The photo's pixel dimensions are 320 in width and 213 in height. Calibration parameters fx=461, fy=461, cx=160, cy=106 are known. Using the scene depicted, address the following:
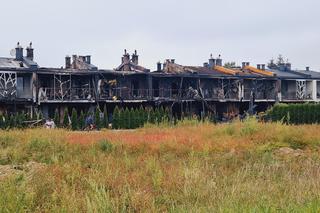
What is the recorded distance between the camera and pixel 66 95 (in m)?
41.4

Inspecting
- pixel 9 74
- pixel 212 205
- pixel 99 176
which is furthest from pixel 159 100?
pixel 212 205

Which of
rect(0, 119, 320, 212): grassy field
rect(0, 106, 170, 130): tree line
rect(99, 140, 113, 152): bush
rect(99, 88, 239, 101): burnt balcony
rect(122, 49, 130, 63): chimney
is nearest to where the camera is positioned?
rect(0, 119, 320, 212): grassy field

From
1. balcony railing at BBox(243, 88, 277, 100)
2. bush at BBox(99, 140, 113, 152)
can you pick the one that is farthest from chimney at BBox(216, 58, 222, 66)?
bush at BBox(99, 140, 113, 152)

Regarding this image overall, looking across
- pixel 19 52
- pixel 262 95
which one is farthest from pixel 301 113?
pixel 19 52

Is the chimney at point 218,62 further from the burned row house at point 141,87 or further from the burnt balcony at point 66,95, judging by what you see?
the burnt balcony at point 66,95

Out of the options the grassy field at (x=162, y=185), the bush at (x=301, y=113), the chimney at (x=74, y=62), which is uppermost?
the chimney at (x=74, y=62)

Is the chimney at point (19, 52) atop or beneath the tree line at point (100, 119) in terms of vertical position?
atop

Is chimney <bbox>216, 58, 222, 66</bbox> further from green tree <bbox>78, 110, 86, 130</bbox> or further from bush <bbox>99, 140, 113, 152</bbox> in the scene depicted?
bush <bbox>99, 140, 113, 152</bbox>

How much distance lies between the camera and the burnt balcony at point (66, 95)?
39.9 metres

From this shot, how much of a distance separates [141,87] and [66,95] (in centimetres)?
877

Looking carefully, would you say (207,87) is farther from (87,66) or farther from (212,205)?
(212,205)

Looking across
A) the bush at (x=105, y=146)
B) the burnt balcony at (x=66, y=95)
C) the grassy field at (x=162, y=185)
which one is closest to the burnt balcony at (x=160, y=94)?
the burnt balcony at (x=66, y=95)

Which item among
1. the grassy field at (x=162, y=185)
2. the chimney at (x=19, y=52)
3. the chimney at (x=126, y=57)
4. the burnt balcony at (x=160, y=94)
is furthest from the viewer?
the chimney at (x=126, y=57)

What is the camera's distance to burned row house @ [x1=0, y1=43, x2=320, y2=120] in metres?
39.7
